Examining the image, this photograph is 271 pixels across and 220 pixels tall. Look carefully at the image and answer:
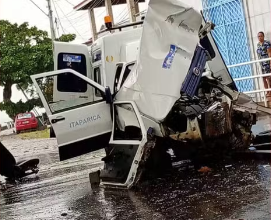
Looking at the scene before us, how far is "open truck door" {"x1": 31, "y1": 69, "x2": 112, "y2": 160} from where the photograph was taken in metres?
7.28

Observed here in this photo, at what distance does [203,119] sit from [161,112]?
0.80m

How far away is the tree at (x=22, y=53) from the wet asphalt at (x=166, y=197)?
84.6 ft

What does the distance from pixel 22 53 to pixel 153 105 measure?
28.8 m

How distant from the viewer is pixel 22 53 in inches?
1347

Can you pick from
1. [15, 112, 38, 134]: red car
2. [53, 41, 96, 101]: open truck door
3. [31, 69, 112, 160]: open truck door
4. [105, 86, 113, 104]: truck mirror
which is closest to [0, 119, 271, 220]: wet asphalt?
[31, 69, 112, 160]: open truck door

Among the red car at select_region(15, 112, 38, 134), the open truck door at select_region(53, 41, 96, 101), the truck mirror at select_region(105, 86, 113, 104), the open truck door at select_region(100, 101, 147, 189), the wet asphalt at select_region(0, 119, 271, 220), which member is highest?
the open truck door at select_region(53, 41, 96, 101)

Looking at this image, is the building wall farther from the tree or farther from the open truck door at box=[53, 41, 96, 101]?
the tree

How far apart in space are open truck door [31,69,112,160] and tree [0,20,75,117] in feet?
88.8

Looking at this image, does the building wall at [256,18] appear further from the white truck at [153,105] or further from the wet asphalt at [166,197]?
the wet asphalt at [166,197]

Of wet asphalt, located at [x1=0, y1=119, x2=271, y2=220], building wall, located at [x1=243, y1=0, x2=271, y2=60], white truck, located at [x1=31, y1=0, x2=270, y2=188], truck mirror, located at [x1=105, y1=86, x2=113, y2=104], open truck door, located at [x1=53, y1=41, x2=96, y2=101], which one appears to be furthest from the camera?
building wall, located at [x1=243, y1=0, x2=271, y2=60]

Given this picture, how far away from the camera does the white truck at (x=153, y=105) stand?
6953 millimetres

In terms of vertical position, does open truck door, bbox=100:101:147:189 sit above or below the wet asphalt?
above

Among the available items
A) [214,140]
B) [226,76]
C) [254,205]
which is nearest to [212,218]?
[254,205]

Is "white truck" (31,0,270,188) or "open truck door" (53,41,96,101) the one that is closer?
"white truck" (31,0,270,188)
